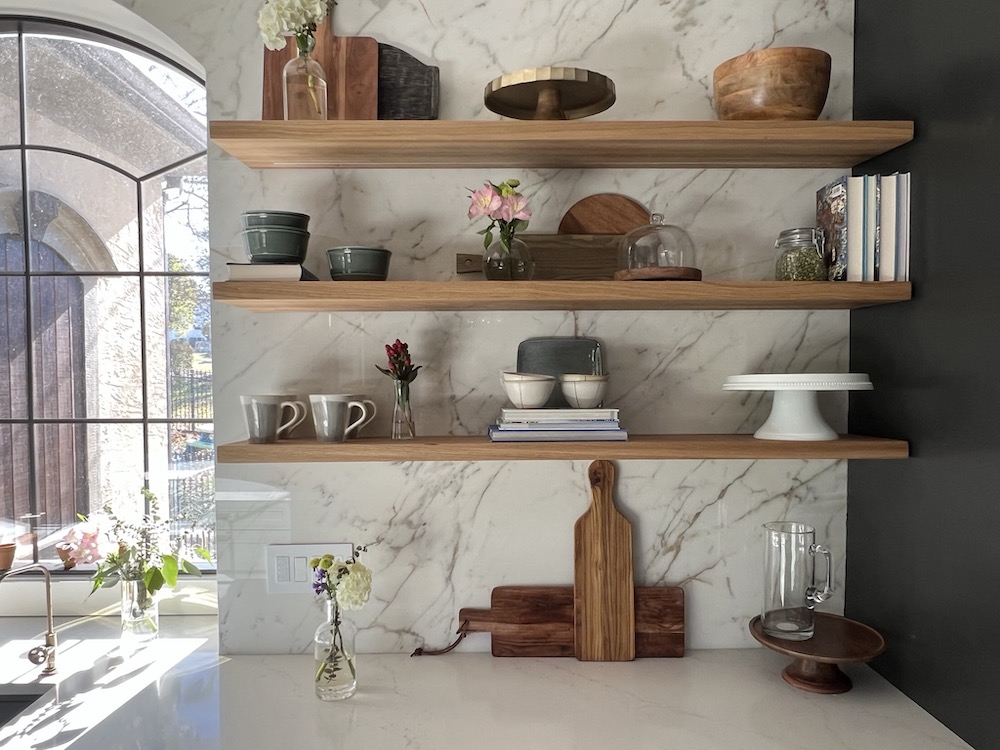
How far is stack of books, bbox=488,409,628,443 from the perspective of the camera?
126 cm

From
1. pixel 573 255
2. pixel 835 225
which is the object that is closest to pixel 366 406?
pixel 573 255

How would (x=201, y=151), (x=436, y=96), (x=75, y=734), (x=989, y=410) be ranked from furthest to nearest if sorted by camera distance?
(x=201, y=151)
(x=436, y=96)
(x=75, y=734)
(x=989, y=410)

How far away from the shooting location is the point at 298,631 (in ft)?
4.83

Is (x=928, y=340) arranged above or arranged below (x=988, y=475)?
above

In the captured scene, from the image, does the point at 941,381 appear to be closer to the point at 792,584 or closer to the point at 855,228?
the point at 855,228

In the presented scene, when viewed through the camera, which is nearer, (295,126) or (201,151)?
(295,126)

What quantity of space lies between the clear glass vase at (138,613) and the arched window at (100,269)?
256 mm

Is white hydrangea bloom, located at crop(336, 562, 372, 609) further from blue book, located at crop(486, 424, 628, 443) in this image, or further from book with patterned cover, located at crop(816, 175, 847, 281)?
book with patterned cover, located at crop(816, 175, 847, 281)

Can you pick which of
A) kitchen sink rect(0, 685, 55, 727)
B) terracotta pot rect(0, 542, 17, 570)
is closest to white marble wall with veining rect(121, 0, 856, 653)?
kitchen sink rect(0, 685, 55, 727)

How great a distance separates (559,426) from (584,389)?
96 mm

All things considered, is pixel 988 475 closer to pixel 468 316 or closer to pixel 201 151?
pixel 468 316

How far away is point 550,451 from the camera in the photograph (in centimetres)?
124

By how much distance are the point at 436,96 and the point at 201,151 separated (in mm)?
700

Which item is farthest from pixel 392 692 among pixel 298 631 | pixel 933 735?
pixel 933 735
